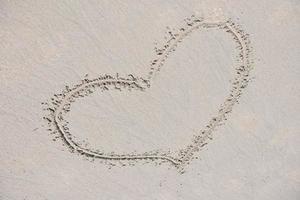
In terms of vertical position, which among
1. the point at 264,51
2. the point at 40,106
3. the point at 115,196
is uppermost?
the point at 264,51

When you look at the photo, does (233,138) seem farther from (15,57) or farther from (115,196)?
(15,57)

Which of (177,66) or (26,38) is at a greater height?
(177,66)

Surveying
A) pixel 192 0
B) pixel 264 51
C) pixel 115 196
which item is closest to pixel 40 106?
pixel 115 196

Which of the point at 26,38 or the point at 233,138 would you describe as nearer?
the point at 26,38
